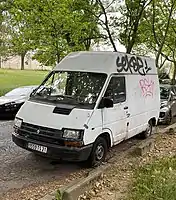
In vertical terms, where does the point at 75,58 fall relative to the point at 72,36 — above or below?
below

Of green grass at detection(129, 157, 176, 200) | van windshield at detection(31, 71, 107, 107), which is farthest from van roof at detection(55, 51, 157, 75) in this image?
green grass at detection(129, 157, 176, 200)

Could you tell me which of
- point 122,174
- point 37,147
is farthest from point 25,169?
point 122,174

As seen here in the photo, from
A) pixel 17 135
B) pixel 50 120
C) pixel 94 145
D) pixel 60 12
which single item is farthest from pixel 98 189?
pixel 60 12

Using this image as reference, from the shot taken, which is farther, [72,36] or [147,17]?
[147,17]

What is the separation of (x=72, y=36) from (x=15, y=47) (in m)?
3.29

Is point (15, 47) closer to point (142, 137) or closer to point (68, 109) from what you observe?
A: point (142, 137)

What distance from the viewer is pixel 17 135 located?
6113 millimetres

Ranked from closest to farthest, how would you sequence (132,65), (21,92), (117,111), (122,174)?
(122,174) → (117,111) → (132,65) → (21,92)

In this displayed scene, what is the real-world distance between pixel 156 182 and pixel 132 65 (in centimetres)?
364

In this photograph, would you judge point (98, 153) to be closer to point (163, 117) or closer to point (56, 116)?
point (56, 116)

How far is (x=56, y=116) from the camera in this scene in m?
5.66

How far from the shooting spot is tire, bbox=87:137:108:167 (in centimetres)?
595

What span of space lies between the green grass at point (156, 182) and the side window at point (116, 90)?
67.0 inches

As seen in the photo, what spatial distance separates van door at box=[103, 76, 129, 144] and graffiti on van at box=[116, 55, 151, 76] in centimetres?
29
